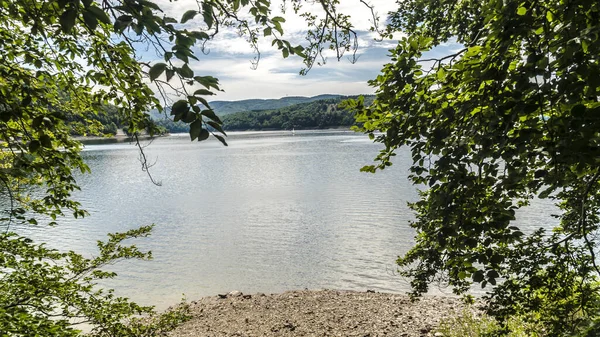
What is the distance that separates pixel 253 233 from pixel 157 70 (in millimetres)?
19464

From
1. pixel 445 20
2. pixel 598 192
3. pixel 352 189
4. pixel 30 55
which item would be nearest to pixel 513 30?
pixel 598 192

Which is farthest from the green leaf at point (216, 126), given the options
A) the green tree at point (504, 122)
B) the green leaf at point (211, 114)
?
the green tree at point (504, 122)

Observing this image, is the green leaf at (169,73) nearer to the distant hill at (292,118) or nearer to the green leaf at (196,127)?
the green leaf at (196,127)

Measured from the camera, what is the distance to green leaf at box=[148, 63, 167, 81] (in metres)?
1.53

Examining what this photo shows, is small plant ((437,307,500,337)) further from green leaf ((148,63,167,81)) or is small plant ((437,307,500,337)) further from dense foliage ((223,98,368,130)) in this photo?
dense foliage ((223,98,368,130))

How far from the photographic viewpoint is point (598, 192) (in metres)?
3.88

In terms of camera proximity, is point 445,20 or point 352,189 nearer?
point 445,20

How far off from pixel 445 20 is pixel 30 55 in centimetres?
750

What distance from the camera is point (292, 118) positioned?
173500 millimetres

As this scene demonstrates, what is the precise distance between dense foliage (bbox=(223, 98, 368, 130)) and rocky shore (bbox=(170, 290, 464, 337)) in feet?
479

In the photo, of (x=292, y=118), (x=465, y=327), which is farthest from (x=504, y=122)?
(x=292, y=118)

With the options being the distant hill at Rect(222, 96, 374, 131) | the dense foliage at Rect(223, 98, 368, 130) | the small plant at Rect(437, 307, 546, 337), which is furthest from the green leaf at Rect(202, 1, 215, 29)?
the distant hill at Rect(222, 96, 374, 131)

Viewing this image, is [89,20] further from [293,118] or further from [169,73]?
[293,118]

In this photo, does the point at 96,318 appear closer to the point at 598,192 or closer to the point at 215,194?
the point at 598,192
